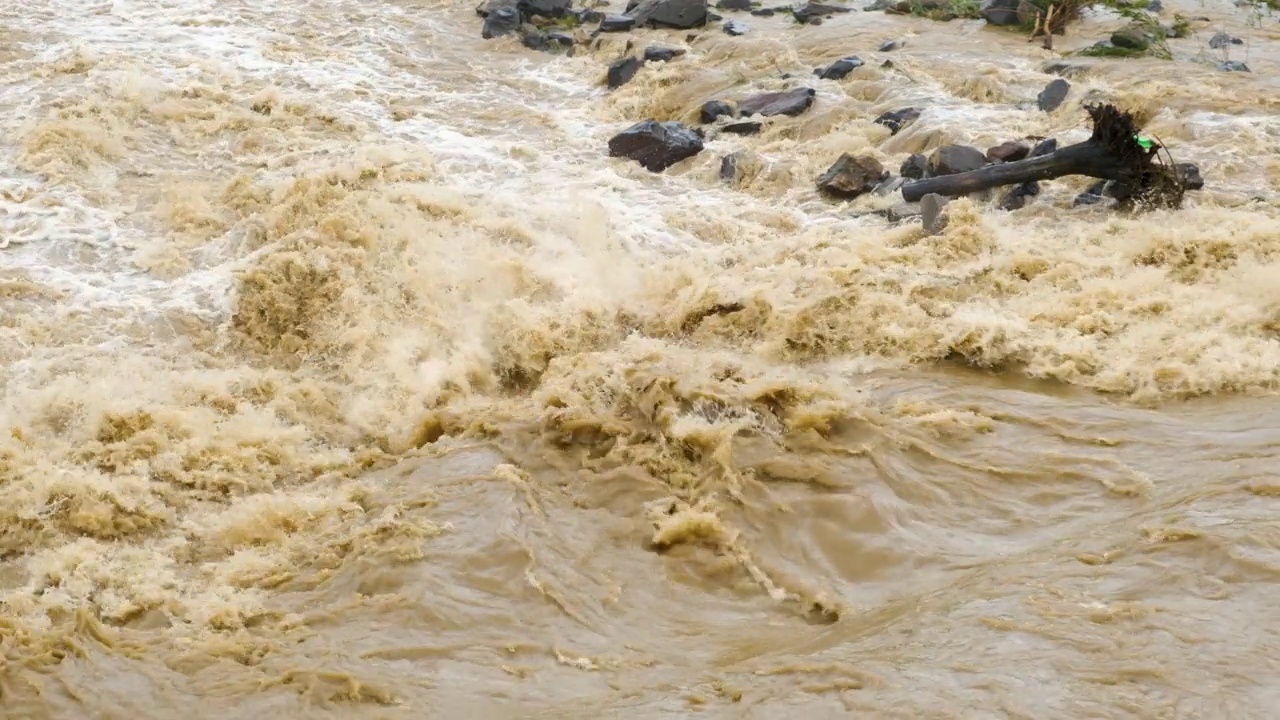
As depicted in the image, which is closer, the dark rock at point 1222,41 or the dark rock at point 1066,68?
the dark rock at point 1066,68

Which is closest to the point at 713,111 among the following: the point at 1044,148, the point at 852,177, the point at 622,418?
the point at 852,177

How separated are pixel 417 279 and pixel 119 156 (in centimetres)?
362

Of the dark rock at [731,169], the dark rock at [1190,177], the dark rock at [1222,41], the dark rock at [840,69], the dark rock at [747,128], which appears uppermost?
the dark rock at [1222,41]

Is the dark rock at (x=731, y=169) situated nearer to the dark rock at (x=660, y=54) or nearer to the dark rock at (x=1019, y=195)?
the dark rock at (x=1019, y=195)

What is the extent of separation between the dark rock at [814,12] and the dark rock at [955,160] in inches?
192

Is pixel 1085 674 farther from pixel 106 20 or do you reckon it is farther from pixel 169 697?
pixel 106 20

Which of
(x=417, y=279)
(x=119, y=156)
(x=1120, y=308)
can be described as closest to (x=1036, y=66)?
(x=1120, y=308)

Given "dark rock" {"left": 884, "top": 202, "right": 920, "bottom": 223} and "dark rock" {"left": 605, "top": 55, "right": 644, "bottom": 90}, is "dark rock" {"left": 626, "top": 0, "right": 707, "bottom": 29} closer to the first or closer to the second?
"dark rock" {"left": 605, "top": 55, "right": 644, "bottom": 90}

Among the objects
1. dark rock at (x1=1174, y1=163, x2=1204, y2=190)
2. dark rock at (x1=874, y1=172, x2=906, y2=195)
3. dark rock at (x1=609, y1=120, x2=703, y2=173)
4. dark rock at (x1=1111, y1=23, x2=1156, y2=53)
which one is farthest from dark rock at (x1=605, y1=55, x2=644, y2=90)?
dark rock at (x1=1174, y1=163, x2=1204, y2=190)

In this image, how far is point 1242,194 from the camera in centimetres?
723

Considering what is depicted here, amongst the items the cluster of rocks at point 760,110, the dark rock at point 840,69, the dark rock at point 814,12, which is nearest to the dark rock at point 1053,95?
the cluster of rocks at point 760,110

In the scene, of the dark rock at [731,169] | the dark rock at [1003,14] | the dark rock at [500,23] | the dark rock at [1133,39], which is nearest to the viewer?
the dark rock at [731,169]

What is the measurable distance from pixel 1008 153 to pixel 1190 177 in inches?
48.6

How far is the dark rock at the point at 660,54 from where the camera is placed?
11.4 metres
